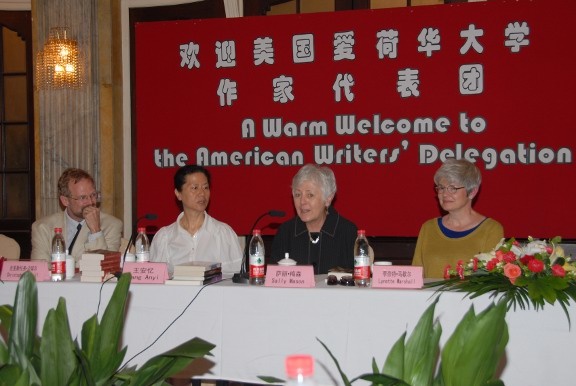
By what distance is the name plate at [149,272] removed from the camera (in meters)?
2.99

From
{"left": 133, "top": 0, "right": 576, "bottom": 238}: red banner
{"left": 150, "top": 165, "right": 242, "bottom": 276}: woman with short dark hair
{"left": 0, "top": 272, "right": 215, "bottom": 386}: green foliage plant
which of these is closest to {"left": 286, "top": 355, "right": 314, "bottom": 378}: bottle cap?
{"left": 0, "top": 272, "right": 215, "bottom": 386}: green foliage plant

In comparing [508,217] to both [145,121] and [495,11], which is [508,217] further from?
[145,121]

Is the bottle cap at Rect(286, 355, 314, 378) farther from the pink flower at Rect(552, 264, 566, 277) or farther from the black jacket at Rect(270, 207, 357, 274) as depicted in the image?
the black jacket at Rect(270, 207, 357, 274)

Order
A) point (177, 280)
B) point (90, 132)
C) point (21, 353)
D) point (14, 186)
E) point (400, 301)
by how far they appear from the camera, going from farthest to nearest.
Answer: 1. point (14, 186)
2. point (90, 132)
3. point (177, 280)
4. point (400, 301)
5. point (21, 353)

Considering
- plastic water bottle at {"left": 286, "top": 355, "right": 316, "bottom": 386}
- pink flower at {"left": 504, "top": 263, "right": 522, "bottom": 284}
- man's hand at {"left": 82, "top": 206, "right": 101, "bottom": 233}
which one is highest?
man's hand at {"left": 82, "top": 206, "right": 101, "bottom": 233}

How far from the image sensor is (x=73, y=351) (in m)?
1.72

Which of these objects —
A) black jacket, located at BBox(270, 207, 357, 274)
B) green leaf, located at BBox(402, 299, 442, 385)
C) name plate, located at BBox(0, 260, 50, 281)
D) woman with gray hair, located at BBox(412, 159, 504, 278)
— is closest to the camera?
green leaf, located at BBox(402, 299, 442, 385)

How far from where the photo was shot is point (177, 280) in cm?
297

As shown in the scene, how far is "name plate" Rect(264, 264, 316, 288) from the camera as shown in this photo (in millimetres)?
2814

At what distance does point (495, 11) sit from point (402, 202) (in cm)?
119

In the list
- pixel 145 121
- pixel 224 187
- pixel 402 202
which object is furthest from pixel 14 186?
pixel 402 202

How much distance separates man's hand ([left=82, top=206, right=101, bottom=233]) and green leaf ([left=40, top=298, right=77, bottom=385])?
2055mm

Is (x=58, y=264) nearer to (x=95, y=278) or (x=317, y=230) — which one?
(x=95, y=278)

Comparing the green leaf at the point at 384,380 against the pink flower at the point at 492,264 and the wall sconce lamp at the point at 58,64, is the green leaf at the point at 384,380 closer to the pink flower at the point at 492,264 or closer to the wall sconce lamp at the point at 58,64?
the pink flower at the point at 492,264
